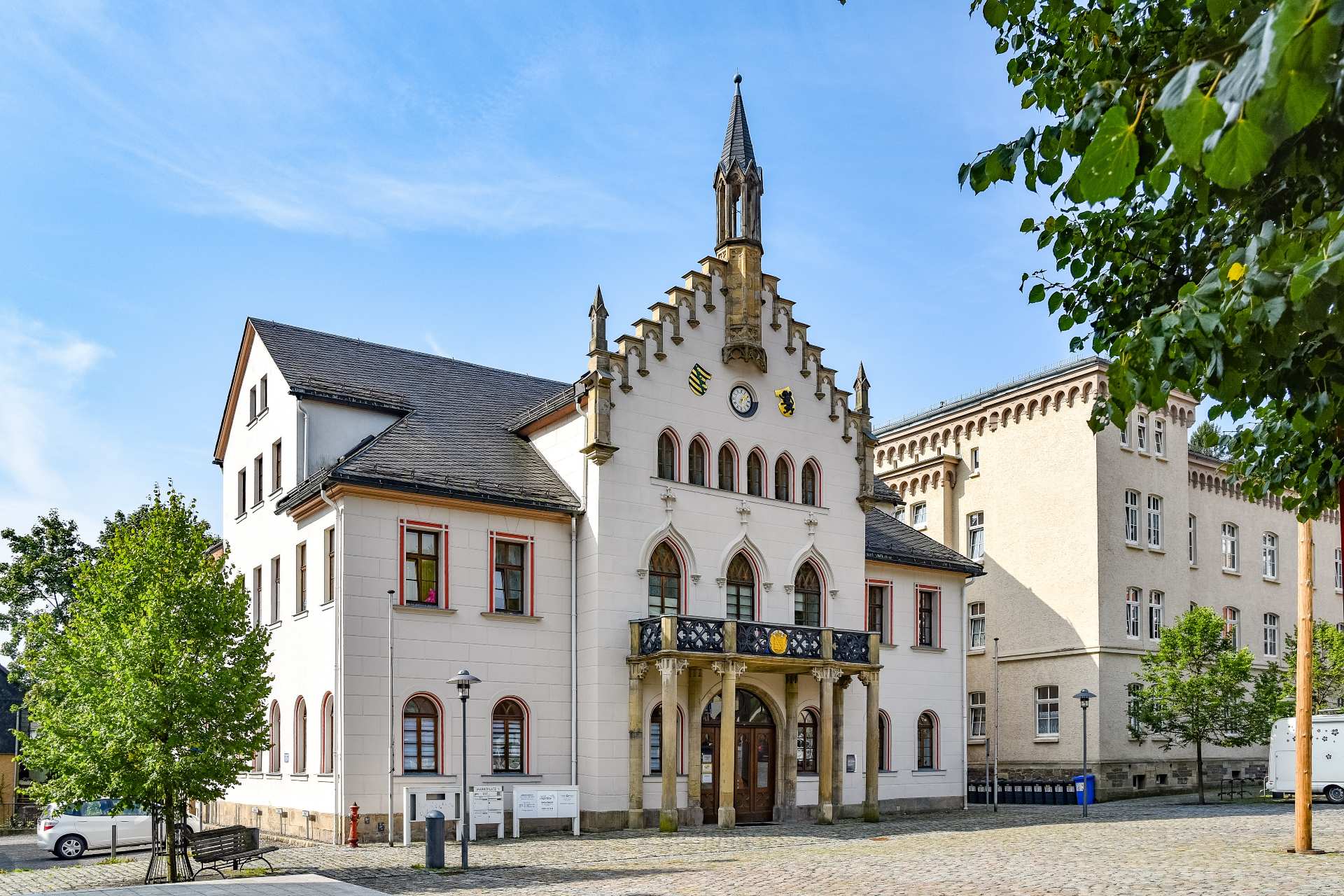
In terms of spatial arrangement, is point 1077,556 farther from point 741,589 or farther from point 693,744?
point 693,744

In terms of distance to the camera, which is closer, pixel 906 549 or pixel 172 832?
pixel 172 832

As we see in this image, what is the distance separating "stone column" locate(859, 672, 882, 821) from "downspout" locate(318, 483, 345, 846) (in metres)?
12.9

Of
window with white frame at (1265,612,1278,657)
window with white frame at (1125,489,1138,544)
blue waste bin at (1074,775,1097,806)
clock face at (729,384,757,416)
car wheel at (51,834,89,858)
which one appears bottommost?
blue waste bin at (1074,775,1097,806)

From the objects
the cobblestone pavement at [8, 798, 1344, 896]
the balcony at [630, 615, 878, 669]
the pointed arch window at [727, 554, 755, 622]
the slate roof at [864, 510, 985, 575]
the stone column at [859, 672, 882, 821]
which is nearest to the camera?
the cobblestone pavement at [8, 798, 1344, 896]

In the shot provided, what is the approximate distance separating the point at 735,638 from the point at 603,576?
10.8ft

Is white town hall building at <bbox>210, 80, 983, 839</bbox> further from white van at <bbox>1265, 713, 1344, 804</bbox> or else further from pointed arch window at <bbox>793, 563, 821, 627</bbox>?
white van at <bbox>1265, 713, 1344, 804</bbox>

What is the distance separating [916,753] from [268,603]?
1762 cm

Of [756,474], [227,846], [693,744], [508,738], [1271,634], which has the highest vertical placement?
[756,474]

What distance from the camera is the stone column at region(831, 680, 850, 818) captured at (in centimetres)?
3231

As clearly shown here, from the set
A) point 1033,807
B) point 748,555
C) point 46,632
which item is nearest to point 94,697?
point 46,632

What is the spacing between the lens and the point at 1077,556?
42.2 m

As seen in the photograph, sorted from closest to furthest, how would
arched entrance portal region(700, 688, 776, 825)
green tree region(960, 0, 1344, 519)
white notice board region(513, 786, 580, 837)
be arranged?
1. green tree region(960, 0, 1344, 519)
2. white notice board region(513, 786, 580, 837)
3. arched entrance portal region(700, 688, 776, 825)

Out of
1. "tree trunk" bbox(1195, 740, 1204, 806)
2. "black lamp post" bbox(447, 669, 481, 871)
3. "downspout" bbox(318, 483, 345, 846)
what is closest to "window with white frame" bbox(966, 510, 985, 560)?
"tree trunk" bbox(1195, 740, 1204, 806)

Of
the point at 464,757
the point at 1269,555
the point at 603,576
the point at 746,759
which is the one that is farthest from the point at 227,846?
the point at 1269,555
